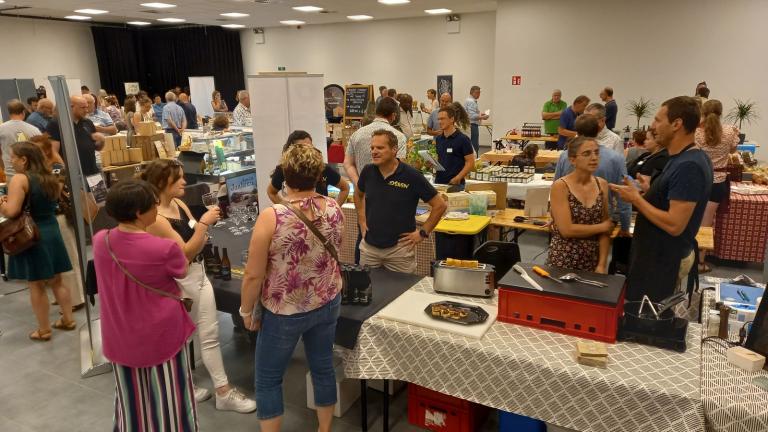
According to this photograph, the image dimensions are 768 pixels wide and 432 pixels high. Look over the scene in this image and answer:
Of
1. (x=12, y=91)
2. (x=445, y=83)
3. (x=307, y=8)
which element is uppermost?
(x=307, y=8)

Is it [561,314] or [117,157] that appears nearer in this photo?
[561,314]

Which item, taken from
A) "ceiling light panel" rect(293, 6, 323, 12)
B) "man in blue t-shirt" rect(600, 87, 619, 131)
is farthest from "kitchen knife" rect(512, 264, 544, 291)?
"ceiling light panel" rect(293, 6, 323, 12)

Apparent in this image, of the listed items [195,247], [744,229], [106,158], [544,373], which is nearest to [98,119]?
[106,158]

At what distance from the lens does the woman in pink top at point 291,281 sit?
2016 millimetres

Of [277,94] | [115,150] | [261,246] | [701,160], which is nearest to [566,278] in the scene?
[701,160]

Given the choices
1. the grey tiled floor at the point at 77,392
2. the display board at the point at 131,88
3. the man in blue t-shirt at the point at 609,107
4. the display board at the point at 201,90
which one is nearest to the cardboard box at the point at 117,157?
the grey tiled floor at the point at 77,392

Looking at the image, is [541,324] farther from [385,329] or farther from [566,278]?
[385,329]

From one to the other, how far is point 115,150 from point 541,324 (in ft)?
20.6

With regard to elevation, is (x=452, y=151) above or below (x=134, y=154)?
above

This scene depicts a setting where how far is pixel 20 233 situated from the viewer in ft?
11.5

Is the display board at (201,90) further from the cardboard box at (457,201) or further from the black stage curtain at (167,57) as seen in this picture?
the cardboard box at (457,201)

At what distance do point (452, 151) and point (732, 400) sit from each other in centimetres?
336

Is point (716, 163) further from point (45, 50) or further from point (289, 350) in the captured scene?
point (45, 50)

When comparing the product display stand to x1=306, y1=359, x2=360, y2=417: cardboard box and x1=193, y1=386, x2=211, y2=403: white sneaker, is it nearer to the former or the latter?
x1=193, y1=386, x2=211, y2=403: white sneaker
